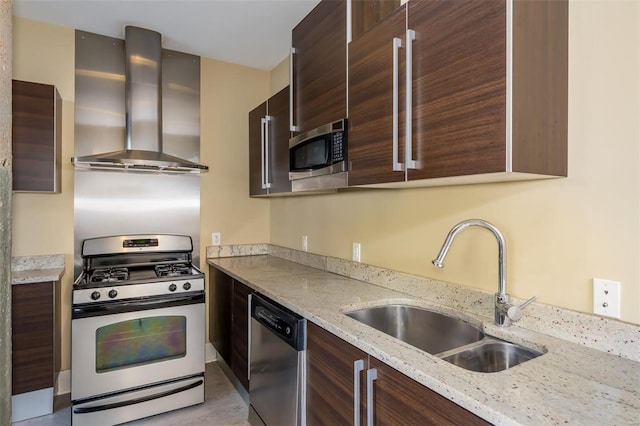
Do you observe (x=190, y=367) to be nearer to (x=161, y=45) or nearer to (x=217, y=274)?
(x=217, y=274)

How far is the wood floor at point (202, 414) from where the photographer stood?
2.17 meters

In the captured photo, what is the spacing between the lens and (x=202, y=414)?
226 cm

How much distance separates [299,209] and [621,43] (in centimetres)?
217

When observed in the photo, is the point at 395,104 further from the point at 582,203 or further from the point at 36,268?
the point at 36,268

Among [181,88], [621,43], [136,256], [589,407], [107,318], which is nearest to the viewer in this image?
[589,407]

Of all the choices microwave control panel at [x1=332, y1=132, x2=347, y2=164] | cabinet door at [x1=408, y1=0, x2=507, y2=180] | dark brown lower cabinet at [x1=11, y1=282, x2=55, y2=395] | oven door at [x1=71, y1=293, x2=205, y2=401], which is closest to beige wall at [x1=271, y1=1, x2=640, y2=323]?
cabinet door at [x1=408, y1=0, x2=507, y2=180]

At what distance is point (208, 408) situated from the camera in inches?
91.6

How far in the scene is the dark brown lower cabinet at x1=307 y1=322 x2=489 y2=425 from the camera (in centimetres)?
92

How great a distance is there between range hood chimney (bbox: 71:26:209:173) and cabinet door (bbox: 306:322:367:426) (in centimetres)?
167

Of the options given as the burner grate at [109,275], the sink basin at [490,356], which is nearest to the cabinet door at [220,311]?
the burner grate at [109,275]

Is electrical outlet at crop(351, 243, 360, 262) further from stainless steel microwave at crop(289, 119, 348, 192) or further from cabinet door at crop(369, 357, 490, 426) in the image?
cabinet door at crop(369, 357, 490, 426)

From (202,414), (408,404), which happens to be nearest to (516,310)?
(408,404)

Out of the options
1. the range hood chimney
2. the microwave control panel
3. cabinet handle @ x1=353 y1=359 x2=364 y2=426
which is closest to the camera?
cabinet handle @ x1=353 y1=359 x2=364 y2=426

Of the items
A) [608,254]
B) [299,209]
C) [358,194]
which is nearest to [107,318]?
[299,209]
